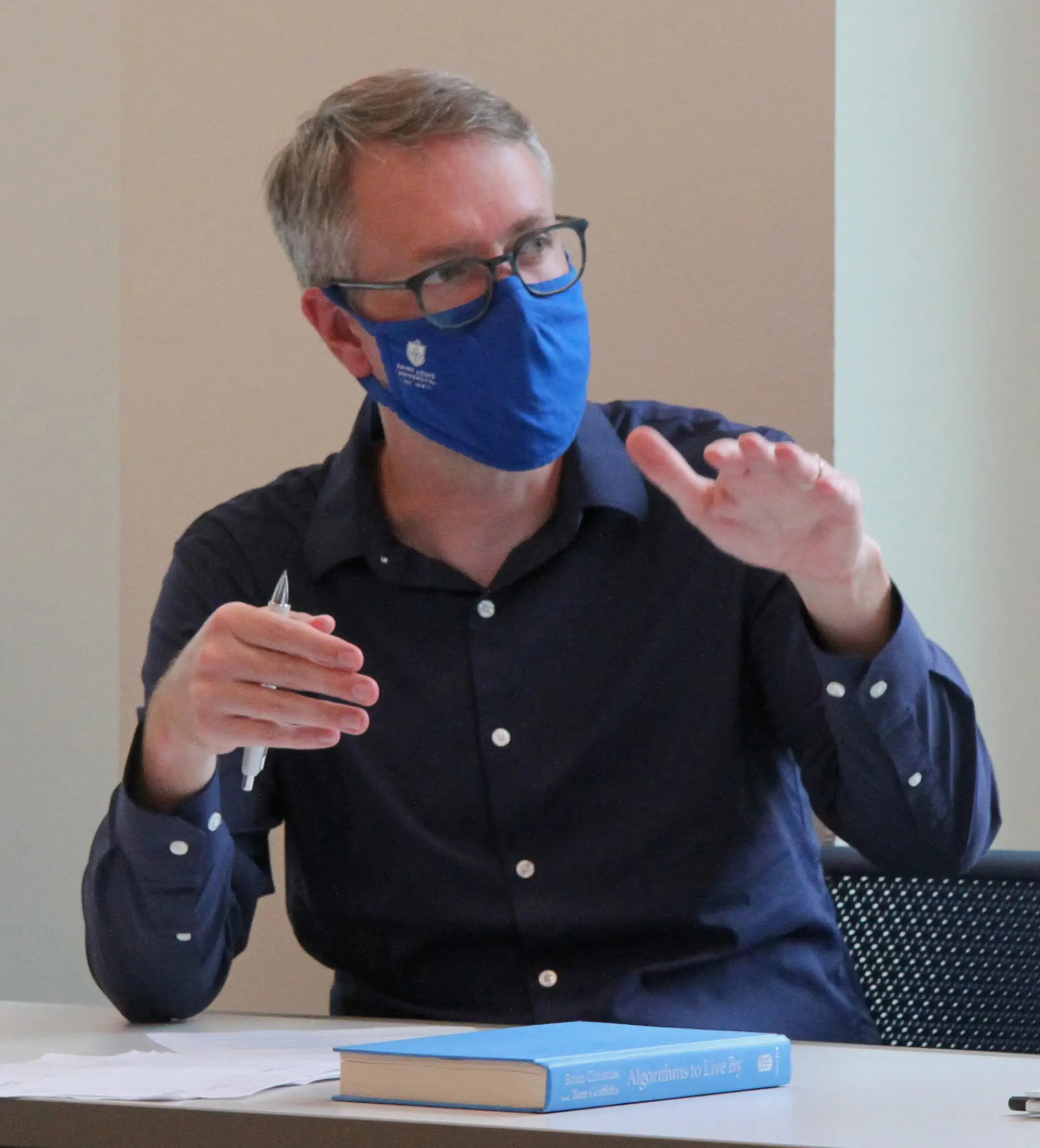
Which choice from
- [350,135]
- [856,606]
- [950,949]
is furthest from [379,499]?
[950,949]

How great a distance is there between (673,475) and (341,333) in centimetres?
64

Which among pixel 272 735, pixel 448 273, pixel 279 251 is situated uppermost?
pixel 279 251

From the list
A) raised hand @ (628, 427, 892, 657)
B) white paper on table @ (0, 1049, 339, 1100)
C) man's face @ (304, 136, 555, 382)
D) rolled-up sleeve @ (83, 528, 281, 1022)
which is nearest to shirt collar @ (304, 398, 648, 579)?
man's face @ (304, 136, 555, 382)

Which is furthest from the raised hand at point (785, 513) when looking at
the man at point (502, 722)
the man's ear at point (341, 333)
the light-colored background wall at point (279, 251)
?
the light-colored background wall at point (279, 251)

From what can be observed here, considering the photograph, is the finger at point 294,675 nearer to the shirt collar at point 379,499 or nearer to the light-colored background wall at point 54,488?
the shirt collar at point 379,499

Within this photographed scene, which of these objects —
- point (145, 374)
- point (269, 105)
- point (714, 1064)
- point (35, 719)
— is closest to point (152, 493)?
point (145, 374)

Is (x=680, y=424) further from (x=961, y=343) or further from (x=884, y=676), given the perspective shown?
(x=961, y=343)

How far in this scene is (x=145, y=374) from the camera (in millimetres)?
2367

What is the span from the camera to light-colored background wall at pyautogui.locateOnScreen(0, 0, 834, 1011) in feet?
6.40

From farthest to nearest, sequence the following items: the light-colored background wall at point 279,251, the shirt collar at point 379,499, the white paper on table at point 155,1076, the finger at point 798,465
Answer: the light-colored background wall at point 279,251 < the shirt collar at point 379,499 < the finger at point 798,465 < the white paper on table at point 155,1076

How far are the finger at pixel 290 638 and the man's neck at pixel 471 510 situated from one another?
1.51 ft

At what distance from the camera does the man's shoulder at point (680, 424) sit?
1663 mm

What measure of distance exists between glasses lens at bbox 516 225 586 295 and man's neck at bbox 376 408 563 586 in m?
0.17

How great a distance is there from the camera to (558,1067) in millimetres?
871
